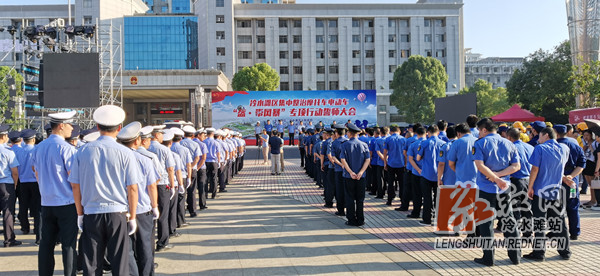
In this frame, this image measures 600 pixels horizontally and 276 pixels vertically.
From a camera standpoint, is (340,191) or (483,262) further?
(340,191)

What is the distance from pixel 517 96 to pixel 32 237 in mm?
41172

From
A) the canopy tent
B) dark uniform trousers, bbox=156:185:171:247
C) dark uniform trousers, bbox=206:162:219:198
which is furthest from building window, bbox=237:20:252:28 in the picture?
dark uniform trousers, bbox=156:185:171:247

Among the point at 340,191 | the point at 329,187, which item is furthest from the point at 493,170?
the point at 329,187

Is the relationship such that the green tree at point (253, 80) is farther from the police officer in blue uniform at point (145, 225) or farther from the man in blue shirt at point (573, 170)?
the police officer in blue uniform at point (145, 225)

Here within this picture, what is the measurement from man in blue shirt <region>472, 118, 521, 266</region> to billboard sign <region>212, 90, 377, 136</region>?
2526 centimetres

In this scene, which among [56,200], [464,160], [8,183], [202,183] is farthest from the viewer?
[202,183]

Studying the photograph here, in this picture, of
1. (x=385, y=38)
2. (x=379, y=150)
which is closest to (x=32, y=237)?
(x=379, y=150)

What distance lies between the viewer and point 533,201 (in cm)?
599

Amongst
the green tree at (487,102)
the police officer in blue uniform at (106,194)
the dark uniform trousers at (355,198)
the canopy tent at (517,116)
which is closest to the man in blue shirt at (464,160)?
the dark uniform trousers at (355,198)

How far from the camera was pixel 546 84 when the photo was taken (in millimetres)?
35438

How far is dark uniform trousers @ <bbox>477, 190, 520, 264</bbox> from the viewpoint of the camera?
5.62 meters

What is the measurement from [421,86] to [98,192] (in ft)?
165

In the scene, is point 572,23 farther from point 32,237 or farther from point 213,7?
point 213,7

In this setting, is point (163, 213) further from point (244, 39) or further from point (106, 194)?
point (244, 39)
